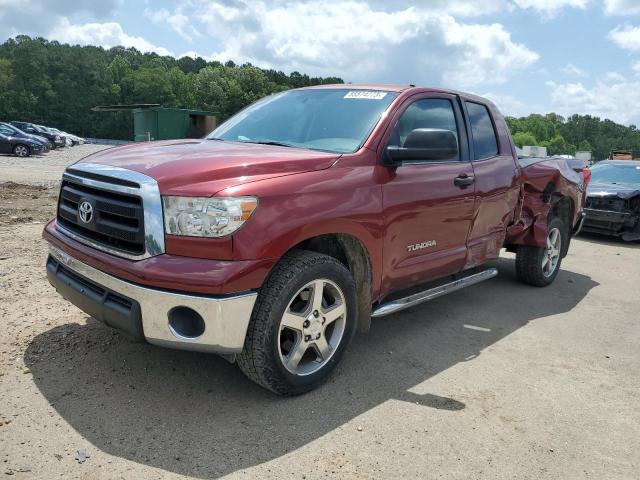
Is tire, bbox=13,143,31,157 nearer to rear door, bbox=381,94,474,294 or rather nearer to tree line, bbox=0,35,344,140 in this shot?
rear door, bbox=381,94,474,294

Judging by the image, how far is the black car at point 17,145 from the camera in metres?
25.2

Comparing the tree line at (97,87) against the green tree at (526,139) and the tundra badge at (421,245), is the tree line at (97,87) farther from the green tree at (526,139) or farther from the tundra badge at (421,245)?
the tundra badge at (421,245)

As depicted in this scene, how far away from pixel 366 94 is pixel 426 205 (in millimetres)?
967

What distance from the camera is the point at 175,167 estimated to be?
9.77 ft

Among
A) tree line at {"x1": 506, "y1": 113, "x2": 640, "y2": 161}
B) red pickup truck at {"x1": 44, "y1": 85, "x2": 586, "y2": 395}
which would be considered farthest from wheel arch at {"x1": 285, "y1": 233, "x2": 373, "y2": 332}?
tree line at {"x1": 506, "y1": 113, "x2": 640, "y2": 161}

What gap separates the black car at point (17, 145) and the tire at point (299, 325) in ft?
86.9

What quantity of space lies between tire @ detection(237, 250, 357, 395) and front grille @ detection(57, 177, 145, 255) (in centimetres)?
73

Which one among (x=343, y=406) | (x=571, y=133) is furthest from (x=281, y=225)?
(x=571, y=133)

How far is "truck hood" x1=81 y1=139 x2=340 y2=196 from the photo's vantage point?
9.38 ft

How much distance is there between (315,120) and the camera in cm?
405

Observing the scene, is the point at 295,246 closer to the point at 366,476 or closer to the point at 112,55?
the point at 366,476

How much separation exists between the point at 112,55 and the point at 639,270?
5435 inches

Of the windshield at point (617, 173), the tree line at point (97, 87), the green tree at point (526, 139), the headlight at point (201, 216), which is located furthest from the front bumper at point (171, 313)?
the green tree at point (526, 139)

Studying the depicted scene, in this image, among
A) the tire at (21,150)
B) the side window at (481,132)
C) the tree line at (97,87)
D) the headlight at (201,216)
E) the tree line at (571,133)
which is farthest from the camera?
the tree line at (571,133)
